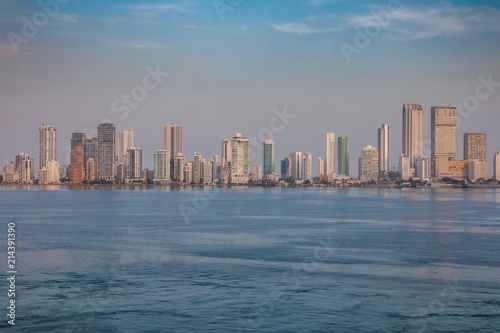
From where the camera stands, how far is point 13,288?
27750mm

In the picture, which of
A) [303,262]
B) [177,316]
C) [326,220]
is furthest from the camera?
→ [326,220]

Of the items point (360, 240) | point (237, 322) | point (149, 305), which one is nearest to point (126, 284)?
point (149, 305)

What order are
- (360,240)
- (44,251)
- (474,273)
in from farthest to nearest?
(360,240), (44,251), (474,273)

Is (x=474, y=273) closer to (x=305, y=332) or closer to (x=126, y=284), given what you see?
(x=305, y=332)

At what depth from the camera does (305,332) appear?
2175cm

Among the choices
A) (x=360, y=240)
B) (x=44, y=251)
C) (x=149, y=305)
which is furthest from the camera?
(x=360, y=240)

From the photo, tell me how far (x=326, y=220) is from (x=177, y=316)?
4746 cm

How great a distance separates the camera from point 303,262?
35750 millimetres

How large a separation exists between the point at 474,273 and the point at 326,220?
38199 mm

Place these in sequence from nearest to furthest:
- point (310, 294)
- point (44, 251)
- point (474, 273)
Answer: point (310, 294), point (474, 273), point (44, 251)

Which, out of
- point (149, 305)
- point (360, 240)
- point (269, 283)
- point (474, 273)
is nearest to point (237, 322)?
point (149, 305)

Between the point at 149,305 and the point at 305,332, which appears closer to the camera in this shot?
the point at 305,332

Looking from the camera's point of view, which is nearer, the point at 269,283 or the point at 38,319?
the point at 38,319

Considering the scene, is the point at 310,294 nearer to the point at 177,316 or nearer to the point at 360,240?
the point at 177,316
